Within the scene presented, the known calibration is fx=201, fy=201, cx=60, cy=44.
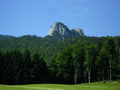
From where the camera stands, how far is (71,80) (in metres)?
75.0

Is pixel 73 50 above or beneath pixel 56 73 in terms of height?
above

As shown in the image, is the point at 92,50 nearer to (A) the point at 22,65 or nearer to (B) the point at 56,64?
(B) the point at 56,64

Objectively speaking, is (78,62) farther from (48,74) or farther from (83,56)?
(48,74)

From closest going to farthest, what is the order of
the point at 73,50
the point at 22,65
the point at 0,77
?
the point at 0,77 → the point at 22,65 → the point at 73,50

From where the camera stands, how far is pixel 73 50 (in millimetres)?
72562

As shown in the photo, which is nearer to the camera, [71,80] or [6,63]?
[6,63]

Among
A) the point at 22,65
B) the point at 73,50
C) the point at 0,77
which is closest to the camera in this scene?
the point at 0,77

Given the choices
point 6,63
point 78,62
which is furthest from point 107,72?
point 6,63

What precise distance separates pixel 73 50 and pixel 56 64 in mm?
8651

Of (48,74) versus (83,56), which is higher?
(83,56)

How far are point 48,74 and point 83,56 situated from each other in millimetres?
14752

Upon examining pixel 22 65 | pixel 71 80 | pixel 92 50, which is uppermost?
pixel 92 50

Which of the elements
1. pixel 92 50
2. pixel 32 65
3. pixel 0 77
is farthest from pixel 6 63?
pixel 92 50

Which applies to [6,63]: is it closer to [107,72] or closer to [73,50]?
[73,50]
